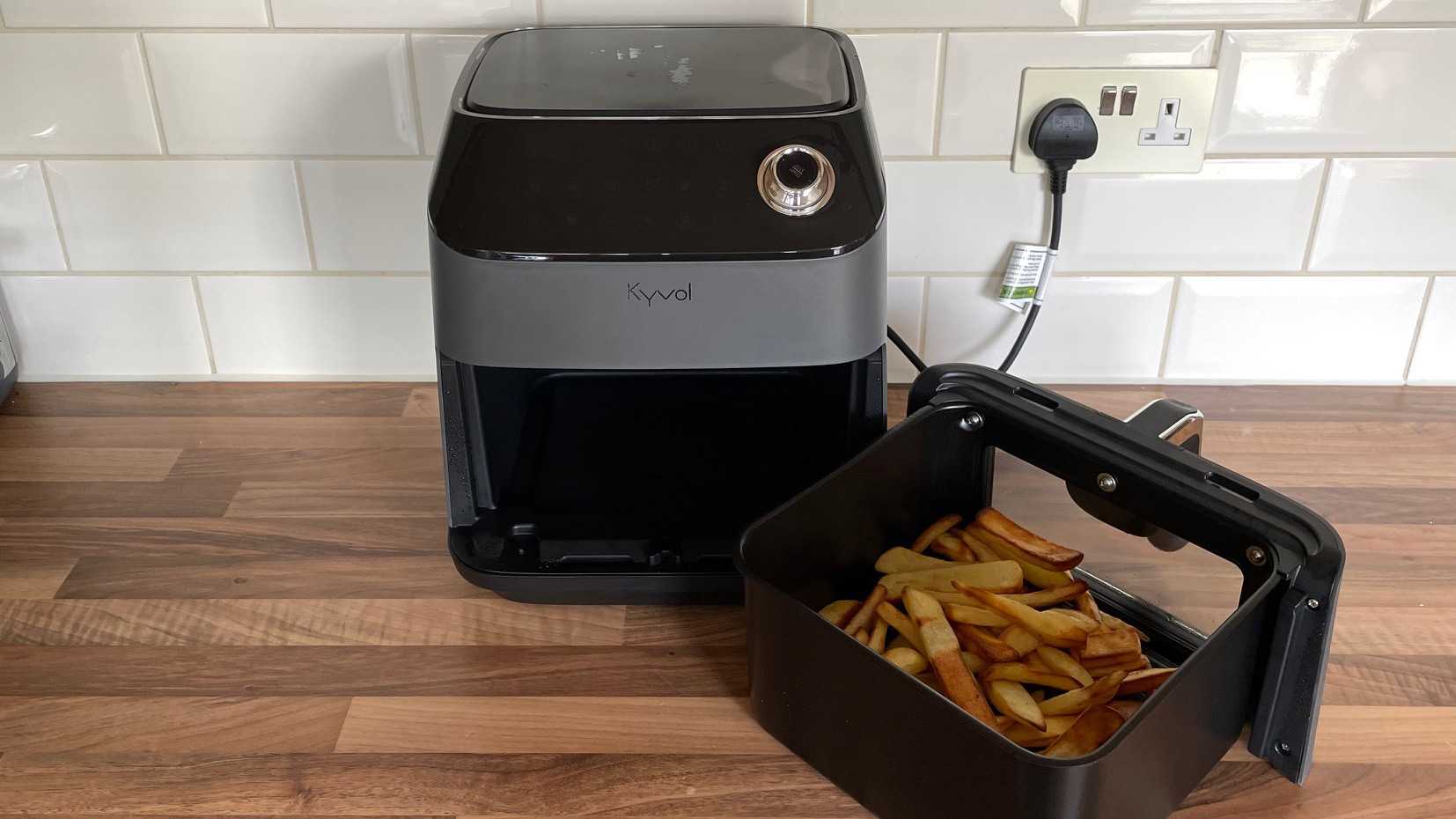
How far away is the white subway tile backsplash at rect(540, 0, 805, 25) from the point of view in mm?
880

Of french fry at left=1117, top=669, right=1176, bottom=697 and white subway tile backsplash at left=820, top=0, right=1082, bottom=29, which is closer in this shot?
french fry at left=1117, top=669, right=1176, bottom=697

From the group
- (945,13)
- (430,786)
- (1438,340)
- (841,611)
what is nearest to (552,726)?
(430,786)

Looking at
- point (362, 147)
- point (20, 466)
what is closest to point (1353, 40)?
point (362, 147)

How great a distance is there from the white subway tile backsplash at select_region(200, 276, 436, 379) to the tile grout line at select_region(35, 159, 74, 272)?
4.4 inches

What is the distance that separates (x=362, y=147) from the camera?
93cm

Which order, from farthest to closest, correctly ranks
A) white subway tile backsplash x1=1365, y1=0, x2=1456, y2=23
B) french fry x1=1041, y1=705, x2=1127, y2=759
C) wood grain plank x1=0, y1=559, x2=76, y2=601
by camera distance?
white subway tile backsplash x1=1365, y1=0, x2=1456, y2=23 → wood grain plank x1=0, y1=559, x2=76, y2=601 → french fry x1=1041, y1=705, x2=1127, y2=759

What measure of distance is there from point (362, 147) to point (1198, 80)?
653mm

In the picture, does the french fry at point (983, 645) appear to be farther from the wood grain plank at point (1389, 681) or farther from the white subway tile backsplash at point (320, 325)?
the white subway tile backsplash at point (320, 325)

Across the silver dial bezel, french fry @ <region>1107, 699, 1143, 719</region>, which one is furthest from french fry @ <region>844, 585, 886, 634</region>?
the silver dial bezel

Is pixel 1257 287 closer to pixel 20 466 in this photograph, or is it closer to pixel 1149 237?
pixel 1149 237

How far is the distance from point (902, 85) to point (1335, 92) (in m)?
0.33

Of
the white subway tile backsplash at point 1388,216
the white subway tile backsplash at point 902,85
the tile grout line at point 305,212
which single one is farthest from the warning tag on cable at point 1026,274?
the tile grout line at point 305,212

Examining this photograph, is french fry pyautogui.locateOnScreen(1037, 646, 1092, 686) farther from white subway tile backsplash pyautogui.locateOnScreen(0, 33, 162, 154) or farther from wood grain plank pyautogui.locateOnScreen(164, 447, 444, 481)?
white subway tile backsplash pyautogui.locateOnScreen(0, 33, 162, 154)

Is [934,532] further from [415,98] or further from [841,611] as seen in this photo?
[415,98]
